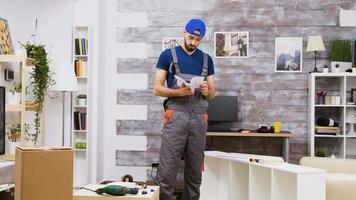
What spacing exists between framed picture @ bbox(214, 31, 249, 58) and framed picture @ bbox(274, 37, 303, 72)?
1.22 ft

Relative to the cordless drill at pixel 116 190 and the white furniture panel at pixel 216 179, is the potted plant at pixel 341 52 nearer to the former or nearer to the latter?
the white furniture panel at pixel 216 179

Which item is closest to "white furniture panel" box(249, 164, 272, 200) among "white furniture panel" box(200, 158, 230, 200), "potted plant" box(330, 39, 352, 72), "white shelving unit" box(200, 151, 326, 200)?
"white shelving unit" box(200, 151, 326, 200)

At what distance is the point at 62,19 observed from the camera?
5.07 meters

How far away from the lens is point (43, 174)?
223cm

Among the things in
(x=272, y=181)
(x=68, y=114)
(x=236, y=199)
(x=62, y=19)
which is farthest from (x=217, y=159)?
(x=62, y=19)

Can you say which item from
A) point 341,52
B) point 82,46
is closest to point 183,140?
point 82,46

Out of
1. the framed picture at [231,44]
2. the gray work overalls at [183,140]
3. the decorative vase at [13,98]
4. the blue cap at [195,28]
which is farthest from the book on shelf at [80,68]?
the blue cap at [195,28]

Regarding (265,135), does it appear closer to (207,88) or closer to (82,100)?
(207,88)

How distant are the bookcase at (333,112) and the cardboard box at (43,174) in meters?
3.30

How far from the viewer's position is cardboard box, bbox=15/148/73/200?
2.21 meters

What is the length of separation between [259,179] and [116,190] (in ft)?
4.90

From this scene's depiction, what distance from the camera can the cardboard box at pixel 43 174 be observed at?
2.21m

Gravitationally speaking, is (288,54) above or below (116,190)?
above

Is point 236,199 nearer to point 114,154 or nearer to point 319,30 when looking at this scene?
point 114,154
